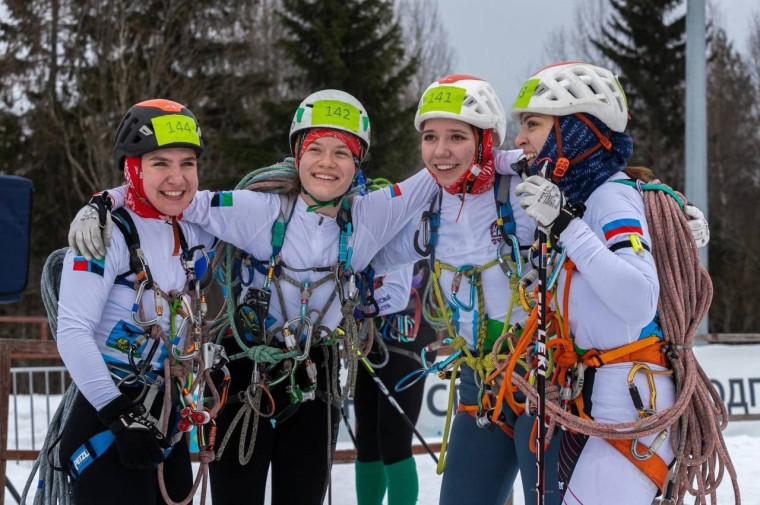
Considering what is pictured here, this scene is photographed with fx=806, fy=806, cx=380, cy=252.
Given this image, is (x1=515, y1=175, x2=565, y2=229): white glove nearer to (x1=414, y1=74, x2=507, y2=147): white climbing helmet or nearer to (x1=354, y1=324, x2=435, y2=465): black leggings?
(x1=414, y1=74, x2=507, y2=147): white climbing helmet

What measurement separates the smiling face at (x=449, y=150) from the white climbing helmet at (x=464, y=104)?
43 millimetres

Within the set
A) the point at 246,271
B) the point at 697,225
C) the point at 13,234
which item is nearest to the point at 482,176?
the point at 697,225

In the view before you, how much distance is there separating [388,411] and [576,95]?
250 centimetres

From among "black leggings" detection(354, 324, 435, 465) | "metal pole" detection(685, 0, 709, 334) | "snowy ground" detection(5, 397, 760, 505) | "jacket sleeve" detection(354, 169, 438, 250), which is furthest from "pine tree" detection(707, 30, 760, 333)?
"jacket sleeve" detection(354, 169, 438, 250)

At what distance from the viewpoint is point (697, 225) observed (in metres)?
2.96

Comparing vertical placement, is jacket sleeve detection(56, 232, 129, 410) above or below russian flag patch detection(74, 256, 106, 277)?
below

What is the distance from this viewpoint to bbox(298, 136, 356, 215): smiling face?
351 centimetres

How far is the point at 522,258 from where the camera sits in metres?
3.28

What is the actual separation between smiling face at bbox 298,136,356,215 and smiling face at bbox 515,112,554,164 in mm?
845

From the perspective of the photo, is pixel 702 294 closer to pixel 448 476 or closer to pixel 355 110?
pixel 448 476

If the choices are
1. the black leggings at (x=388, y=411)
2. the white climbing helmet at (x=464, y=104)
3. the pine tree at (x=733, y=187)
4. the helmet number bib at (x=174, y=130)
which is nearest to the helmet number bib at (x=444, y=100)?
the white climbing helmet at (x=464, y=104)

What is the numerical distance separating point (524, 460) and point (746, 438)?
18.6 ft

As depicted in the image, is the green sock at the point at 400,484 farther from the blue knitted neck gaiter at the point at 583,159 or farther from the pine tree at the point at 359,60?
the pine tree at the point at 359,60

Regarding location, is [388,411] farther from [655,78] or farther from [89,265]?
[655,78]
